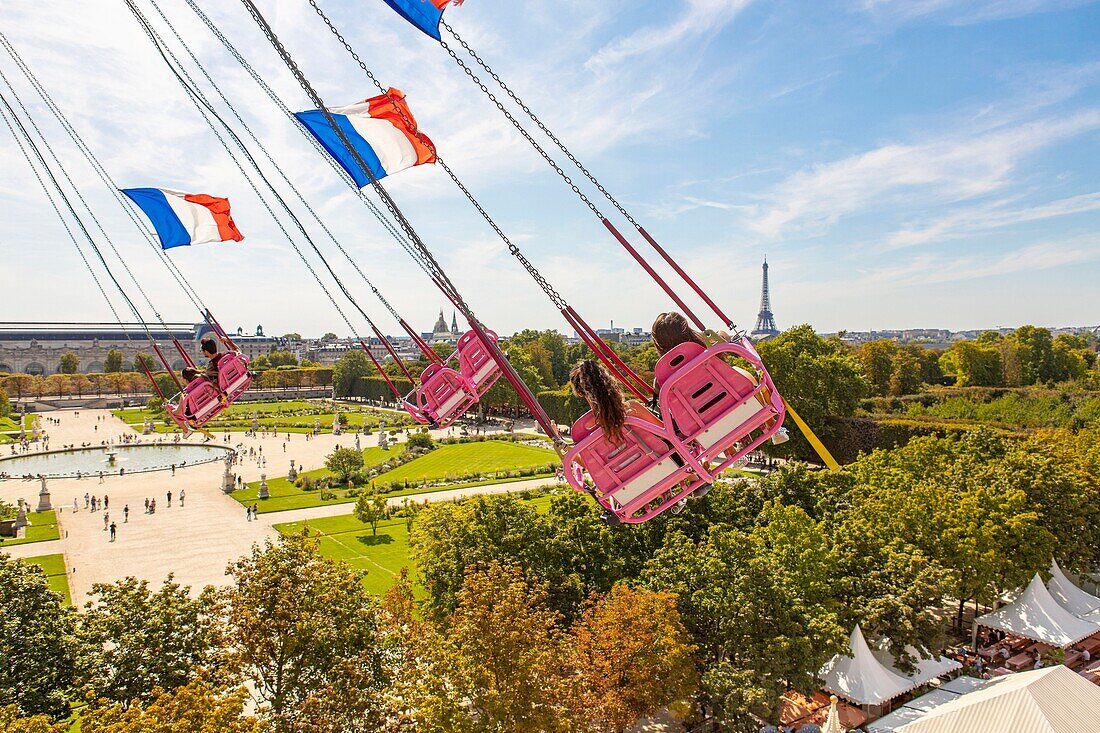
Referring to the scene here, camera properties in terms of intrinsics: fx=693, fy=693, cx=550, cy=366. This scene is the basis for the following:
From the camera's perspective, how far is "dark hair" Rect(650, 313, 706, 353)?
24.0 feet

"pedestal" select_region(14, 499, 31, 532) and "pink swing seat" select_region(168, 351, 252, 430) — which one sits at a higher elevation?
"pink swing seat" select_region(168, 351, 252, 430)

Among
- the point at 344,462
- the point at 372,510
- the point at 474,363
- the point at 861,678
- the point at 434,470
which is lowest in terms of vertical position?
the point at 861,678

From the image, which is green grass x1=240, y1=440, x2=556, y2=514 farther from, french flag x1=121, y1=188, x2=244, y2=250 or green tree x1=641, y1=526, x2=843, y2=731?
green tree x1=641, y1=526, x2=843, y2=731

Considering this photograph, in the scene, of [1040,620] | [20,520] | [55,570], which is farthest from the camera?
[20,520]

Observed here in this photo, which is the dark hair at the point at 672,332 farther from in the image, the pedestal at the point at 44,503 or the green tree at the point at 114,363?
the green tree at the point at 114,363

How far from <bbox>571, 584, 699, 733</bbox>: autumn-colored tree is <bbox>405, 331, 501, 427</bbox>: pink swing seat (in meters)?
6.50

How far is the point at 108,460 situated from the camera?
5925 centimetres

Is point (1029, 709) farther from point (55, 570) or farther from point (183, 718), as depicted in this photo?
point (55, 570)

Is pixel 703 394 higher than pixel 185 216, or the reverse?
pixel 185 216

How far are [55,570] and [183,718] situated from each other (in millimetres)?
25919

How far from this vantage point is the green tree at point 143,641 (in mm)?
12664

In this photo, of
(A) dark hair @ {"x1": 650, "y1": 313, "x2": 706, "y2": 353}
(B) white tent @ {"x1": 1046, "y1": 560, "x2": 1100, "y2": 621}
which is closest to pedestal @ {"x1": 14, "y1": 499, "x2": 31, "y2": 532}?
(A) dark hair @ {"x1": 650, "y1": 313, "x2": 706, "y2": 353}

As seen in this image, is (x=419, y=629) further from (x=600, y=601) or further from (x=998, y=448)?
(x=998, y=448)

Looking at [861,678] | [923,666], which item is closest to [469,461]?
[923,666]
